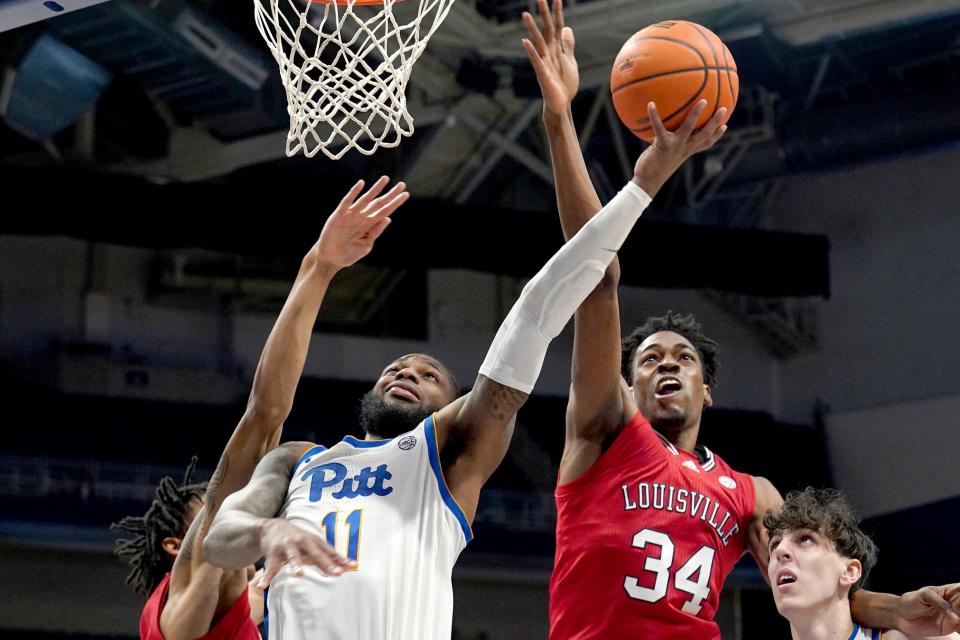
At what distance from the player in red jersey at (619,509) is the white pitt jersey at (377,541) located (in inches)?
18.1

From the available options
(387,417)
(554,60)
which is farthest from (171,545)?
(554,60)

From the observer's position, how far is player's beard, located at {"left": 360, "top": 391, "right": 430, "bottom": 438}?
3650 millimetres

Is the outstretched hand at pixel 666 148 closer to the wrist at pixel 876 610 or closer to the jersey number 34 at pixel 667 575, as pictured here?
the jersey number 34 at pixel 667 575

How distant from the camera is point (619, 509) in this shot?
364 cm

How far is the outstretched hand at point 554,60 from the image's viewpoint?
346 centimetres

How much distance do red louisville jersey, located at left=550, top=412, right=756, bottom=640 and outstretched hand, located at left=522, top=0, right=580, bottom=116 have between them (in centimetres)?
97

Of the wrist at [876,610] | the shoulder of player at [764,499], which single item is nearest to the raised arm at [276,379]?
the shoulder of player at [764,499]

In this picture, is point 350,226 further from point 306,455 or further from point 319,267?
point 306,455

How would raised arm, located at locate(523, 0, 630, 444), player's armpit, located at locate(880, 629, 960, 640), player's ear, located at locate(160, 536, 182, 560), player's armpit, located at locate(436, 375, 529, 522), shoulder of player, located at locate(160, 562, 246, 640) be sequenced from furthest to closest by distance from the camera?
1. player's ear, located at locate(160, 536, 182, 560)
2. shoulder of player, located at locate(160, 562, 246, 640)
3. player's armpit, located at locate(880, 629, 960, 640)
4. raised arm, located at locate(523, 0, 630, 444)
5. player's armpit, located at locate(436, 375, 529, 522)

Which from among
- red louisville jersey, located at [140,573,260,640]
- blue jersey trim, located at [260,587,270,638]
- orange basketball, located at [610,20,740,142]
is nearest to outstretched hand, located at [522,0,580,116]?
orange basketball, located at [610,20,740,142]

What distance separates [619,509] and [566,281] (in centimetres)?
82

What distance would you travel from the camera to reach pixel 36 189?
932cm

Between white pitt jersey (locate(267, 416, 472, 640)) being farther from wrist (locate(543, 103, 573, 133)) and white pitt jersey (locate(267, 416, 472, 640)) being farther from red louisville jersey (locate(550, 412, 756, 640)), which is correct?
wrist (locate(543, 103, 573, 133))

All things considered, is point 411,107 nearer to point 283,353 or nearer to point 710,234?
point 710,234
